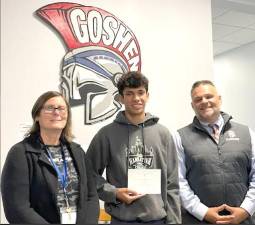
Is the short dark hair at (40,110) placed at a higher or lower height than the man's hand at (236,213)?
higher

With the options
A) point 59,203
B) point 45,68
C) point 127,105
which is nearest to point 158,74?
point 45,68

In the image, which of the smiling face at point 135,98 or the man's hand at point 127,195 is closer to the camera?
the man's hand at point 127,195

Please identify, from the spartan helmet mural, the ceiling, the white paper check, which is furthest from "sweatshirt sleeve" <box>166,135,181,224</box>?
the ceiling

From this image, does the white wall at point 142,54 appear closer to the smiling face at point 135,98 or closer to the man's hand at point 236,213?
the smiling face at point 135,98

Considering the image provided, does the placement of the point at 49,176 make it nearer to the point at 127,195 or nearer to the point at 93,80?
the point at 127,195

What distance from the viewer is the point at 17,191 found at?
6.02 ft

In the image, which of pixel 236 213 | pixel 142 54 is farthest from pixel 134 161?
pixel 142 54

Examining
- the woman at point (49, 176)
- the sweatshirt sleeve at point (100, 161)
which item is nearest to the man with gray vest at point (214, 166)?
the sweatshirt sleeve at point (100, 161)

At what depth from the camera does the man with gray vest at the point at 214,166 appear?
228 cm

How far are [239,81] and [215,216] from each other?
5172 mm

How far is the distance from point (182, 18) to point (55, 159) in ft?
7.53

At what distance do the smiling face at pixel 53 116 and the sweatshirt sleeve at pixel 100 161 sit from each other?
259mm

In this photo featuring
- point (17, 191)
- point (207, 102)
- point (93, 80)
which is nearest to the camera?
point (17, 191)

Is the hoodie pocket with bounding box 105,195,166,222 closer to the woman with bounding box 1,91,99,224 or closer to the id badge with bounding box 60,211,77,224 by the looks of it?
the woman with bounding box 1,91,99,224
